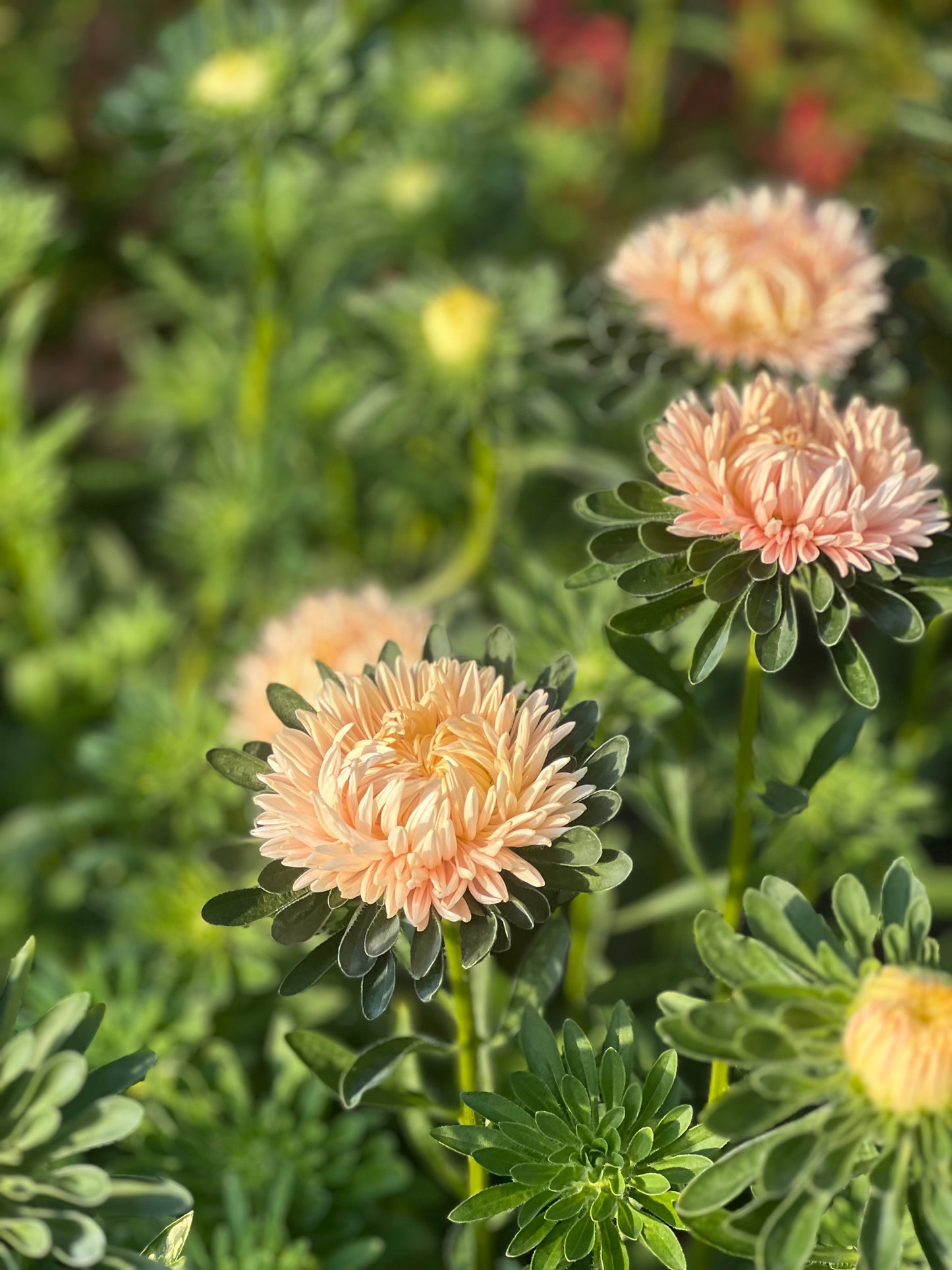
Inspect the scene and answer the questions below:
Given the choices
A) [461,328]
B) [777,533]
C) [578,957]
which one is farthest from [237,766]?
[461,328]

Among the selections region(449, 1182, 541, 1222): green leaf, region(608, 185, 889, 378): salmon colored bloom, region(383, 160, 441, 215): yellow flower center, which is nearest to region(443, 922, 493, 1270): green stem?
region(449, 1182, 541, 1222): green leaf

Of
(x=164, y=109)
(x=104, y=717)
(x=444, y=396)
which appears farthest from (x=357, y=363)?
(x=104, y=717)

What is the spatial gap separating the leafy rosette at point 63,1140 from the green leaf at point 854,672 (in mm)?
338

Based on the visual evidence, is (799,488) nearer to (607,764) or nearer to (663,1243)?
(607,764)

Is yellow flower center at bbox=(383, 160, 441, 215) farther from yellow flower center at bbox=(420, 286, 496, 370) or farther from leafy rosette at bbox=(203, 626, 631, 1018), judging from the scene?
leafy rosette at bbox=(203, 626, 631, 1018)

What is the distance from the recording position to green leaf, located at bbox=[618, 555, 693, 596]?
570 mm

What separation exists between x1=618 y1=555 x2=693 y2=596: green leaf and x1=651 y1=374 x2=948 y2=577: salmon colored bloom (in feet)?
0.06

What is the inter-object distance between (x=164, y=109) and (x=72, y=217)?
60cm

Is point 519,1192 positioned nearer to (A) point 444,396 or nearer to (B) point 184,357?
(A) point 444,396

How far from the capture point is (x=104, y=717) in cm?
129

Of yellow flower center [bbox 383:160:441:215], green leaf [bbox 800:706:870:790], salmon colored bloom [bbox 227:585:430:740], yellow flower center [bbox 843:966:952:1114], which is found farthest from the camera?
yellow flower center [bbox 383:160:441:215]

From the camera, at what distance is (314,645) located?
845 millimetres

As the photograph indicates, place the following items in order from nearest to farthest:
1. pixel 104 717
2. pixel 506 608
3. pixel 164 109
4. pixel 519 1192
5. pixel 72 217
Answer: pixel 519 1192 < pixel 506 608 < pixel 164 109 < pixel 104 717 < pixel 72 217

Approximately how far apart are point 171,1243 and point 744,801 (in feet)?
1.14
